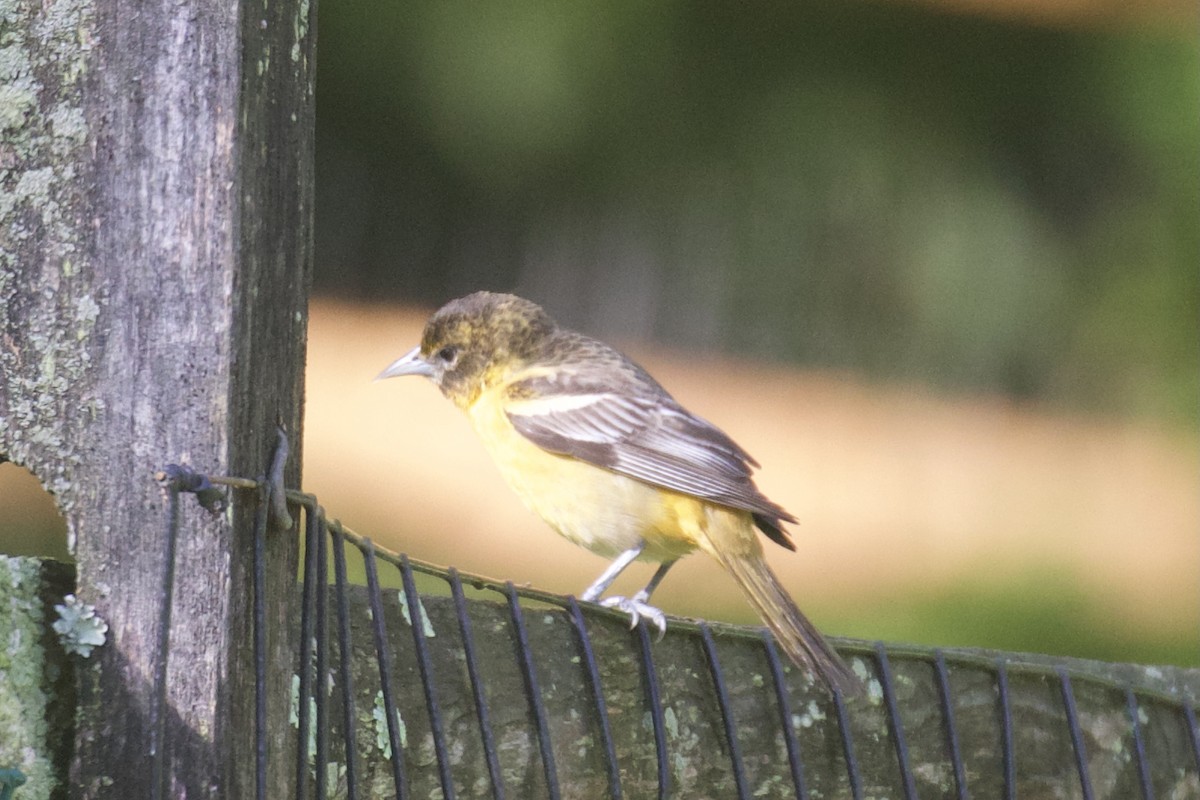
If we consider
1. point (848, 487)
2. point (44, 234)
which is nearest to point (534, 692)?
point (44, 234)

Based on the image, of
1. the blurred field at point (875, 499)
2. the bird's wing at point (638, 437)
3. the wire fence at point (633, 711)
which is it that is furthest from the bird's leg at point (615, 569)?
the wire fence at point (633, 711)

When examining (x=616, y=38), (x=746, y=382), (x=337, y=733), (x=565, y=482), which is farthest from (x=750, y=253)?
(x=337, y=733)

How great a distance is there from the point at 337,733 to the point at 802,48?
415 centimetres

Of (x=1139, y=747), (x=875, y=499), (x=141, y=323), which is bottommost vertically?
(x=875, y=499)

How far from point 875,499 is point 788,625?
301 centimetres

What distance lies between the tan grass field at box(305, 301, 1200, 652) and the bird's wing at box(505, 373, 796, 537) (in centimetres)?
109

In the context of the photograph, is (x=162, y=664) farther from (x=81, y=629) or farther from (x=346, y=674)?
(x=346, y=674)

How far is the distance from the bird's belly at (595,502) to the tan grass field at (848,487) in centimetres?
114

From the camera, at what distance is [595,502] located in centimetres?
349

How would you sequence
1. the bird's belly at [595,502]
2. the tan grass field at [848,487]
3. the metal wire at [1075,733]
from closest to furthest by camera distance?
1. the metal wire at [1075,733]
2. the bird's belly at [595,502]
3. the tan grass field at [848,487]

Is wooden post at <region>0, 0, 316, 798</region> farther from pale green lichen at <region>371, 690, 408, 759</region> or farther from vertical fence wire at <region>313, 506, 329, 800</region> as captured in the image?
pale green lichen at <region>371, 690, 408, 759</region>

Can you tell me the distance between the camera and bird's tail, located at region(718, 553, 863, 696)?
2.00 m

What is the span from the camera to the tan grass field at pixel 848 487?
481 cm

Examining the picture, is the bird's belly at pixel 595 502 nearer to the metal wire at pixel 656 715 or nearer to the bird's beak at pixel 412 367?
the bird's beak at pixel 412 367
